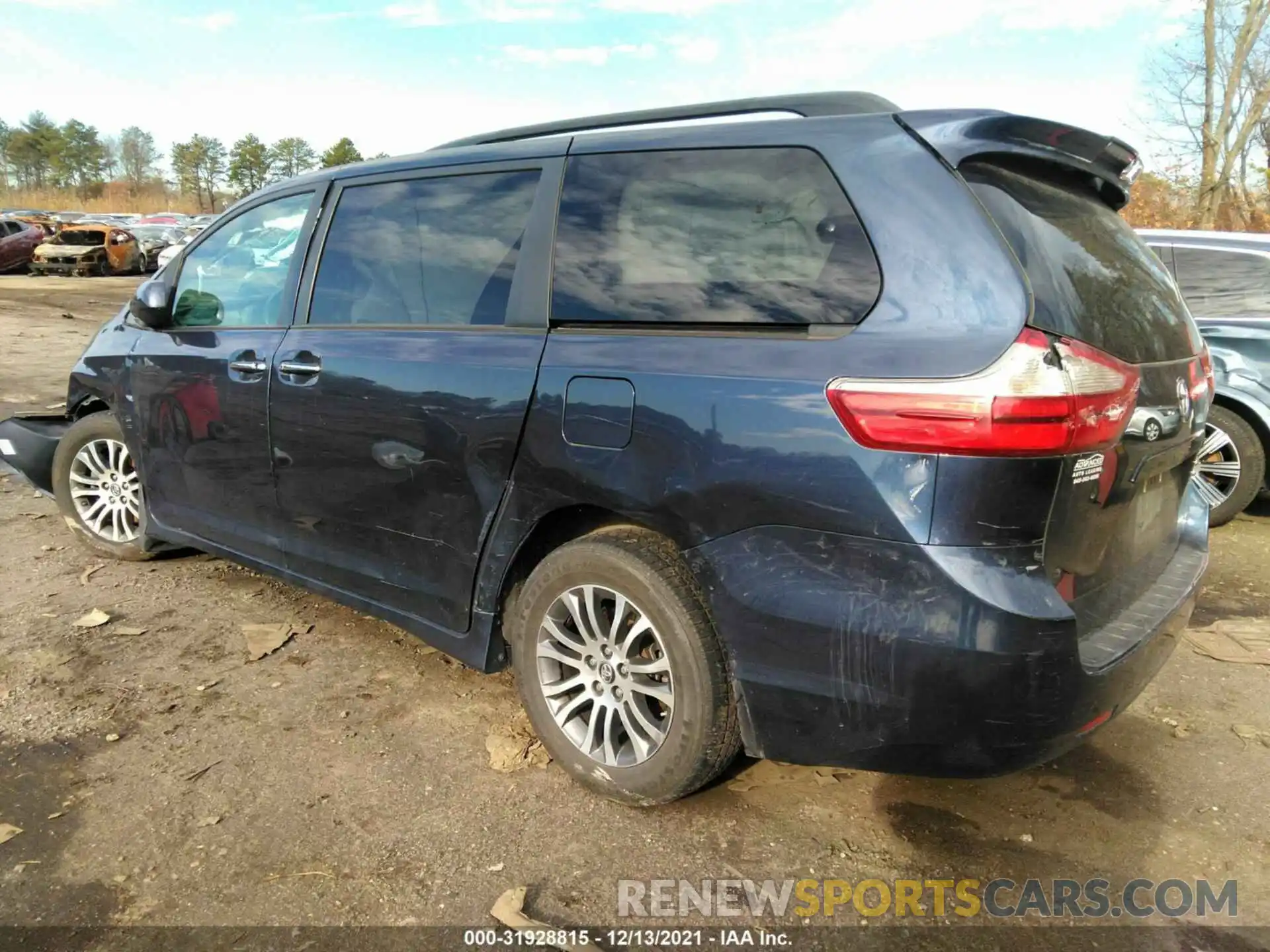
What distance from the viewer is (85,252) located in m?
25.8

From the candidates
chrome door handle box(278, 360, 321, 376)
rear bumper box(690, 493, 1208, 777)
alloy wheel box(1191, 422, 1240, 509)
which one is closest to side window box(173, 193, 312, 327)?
chrome door handle box(278, 360, 321, 376)

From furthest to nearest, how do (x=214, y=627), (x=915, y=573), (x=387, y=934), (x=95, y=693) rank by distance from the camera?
(x=214, y=627) < (x=95, y=693) < (x=387, y=934) < (x=915, y=573)

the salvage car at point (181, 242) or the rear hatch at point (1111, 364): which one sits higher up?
the salvage car at point (181, 242)

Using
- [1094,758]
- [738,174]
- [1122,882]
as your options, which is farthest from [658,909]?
[738,174]

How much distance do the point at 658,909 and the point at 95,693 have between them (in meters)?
2.27

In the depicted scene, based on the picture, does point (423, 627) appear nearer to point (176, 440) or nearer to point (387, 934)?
point (387, 934)

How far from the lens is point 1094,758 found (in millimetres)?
2916

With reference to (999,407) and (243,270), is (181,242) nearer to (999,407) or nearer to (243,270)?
(243,270)

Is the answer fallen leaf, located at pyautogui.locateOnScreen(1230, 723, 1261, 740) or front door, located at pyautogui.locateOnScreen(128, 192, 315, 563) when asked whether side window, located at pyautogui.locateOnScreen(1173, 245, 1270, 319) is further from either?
front door, located at pyautogui.locateOnScreen(128, 192, 315, 563)

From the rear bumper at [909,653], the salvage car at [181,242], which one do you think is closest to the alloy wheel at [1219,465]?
the rear bumper at [909,653]

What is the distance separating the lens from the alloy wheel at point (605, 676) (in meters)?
2.50

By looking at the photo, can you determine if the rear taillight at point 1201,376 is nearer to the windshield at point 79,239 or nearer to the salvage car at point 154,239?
the windshield at point 79,239

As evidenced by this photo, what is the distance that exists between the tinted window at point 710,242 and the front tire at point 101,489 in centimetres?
290

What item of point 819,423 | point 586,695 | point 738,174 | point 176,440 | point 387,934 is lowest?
point 387,934
